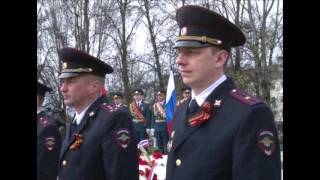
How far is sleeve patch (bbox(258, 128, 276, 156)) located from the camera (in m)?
2.50

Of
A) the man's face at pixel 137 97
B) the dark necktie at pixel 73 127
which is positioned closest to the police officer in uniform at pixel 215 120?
the dark necktie at pixel 73 127

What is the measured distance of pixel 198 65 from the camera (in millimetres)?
2803

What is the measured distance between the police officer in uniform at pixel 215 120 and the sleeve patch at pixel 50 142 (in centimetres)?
198

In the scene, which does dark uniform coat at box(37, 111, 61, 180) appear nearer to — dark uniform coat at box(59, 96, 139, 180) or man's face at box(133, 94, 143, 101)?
dark uniform coat at box(59, 96, 139, 180)

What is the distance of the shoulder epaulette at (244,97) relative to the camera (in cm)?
268

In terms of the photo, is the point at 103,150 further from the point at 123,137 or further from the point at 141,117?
the point at 141,117

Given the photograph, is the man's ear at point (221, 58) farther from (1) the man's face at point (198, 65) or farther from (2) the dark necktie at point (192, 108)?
(2) the dark necktie at point (192, 108)

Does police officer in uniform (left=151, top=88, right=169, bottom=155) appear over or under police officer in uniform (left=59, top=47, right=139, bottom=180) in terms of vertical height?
under

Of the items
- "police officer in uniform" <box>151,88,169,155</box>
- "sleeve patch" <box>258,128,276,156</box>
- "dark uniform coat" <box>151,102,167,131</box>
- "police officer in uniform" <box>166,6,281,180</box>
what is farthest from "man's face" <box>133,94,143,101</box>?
"sleeve patch" <box>258,128,276,156</box>

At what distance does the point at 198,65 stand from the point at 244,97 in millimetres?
374

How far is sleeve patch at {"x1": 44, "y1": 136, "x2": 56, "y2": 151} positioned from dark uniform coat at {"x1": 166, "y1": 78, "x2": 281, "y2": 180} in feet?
6.66

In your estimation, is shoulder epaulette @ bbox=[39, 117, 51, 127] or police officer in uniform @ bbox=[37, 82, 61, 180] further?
shoulder epaulette @ bbox=[39, 117, 51, 127]

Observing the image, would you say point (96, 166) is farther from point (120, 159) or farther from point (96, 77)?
point (96, 77)
